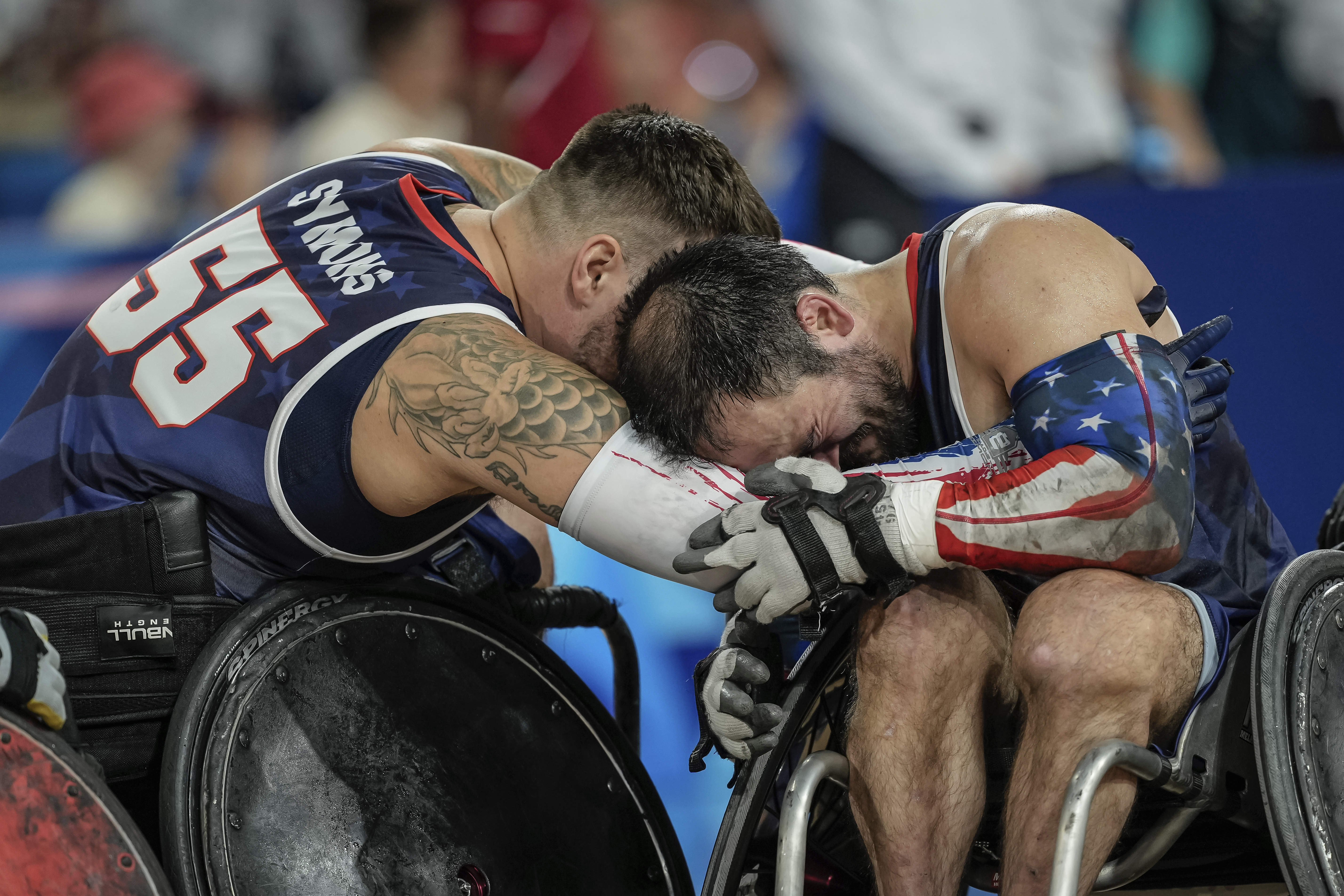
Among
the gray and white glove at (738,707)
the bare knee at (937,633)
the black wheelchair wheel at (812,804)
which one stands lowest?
the black wheelchair wheel at (812,804)

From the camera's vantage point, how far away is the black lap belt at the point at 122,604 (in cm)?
200

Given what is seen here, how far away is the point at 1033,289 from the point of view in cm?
190

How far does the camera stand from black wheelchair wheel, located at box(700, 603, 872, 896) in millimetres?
1856

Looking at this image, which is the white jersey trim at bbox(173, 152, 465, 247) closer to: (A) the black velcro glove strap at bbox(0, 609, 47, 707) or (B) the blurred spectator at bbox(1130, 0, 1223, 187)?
(A) the black velcro glove strap at bbox(0, 609, 47, 707)

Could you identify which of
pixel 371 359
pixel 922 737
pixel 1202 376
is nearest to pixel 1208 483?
pixel 1202 376

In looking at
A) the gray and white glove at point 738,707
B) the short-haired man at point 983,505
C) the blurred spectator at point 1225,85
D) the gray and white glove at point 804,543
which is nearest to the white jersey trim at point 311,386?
the short-haired man at point 983,505

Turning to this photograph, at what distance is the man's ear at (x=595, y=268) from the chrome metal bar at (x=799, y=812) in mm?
958

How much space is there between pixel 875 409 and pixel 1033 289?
0.34 meters

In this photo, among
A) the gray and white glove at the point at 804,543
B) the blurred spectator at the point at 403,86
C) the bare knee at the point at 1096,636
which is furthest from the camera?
the blurred spectator at the point at 403,86

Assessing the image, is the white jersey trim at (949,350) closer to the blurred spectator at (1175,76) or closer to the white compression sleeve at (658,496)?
the white compression sleeve at (658,496)

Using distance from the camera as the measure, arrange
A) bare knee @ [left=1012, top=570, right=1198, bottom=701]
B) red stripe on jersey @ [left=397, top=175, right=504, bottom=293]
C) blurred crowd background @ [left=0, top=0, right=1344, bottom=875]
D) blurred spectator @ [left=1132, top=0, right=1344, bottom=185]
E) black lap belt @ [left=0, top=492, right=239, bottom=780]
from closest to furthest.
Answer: bare knee @ [left=1012, top=570, right=1198, bottom=701], black lap belt @ [left=0, top=492, right=239, bottom=780], red stripe on jersey @ [left=397, top=175, right=504, bottom=293], blurred crowd background @ [left=0, top=0, right=1344, bottom=875], blurred spectator @ [left=1132, top=0, right=1344, bottom=185]

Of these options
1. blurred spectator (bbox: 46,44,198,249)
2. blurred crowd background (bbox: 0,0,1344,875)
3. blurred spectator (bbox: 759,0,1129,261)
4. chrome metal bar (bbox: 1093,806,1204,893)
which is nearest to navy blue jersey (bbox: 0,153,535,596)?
chrome metal bar (bbox: 1093,806,1204,893)

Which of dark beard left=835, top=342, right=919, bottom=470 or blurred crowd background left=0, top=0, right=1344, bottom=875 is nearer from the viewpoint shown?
dark beard left=835, top=342, right=919, bottom=470

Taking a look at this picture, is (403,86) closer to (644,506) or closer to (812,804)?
(644,506)
